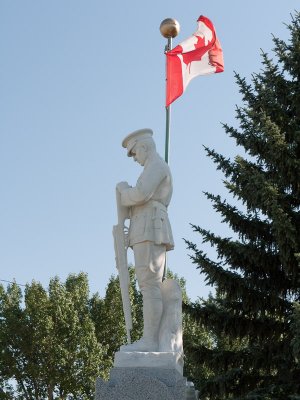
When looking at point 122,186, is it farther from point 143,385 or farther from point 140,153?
point 143,385

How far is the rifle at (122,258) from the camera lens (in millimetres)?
6598

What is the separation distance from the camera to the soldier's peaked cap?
6.82m

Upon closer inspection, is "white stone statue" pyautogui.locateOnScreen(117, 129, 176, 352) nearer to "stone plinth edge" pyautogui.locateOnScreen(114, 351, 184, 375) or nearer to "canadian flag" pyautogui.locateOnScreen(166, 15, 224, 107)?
"stone plinth edge" pyautogui.locateOnScreen(114, 351, 184, 375)

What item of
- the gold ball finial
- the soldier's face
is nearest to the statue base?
the soldier's face

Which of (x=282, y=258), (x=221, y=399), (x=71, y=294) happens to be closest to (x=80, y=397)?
(x=71, y=294)

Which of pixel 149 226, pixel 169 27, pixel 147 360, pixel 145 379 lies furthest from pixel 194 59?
pixel 145 379

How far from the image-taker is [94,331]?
933 inches

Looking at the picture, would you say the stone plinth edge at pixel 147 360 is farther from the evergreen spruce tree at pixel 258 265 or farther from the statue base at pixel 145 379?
the evergreen spruce tree at pixel 258 265

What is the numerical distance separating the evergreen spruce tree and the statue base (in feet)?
13.8

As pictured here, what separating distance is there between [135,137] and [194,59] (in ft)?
15.9

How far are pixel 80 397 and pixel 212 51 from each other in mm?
14603

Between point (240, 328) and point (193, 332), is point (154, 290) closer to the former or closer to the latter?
point (240, 328)

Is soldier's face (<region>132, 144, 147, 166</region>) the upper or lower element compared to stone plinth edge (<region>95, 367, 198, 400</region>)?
upper

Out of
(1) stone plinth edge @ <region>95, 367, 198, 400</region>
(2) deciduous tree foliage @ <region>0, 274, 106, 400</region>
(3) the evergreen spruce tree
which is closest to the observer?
(1) stone plinth edge @ <region>95, 367, 198, 400</region>
